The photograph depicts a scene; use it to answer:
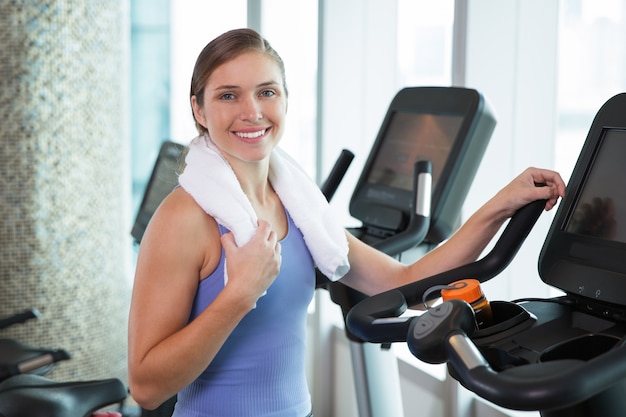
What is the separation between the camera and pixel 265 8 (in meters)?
4.14

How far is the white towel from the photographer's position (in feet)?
4.99

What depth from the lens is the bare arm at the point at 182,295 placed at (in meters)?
1.43

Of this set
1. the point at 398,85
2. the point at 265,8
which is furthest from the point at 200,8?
the point at 398,85

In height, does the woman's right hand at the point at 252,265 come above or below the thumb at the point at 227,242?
below

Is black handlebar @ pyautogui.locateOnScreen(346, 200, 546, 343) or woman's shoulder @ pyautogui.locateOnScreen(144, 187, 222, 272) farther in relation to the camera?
woman's shoulder @ pyautogui.locateOnScreen(144, 187, 222, 272)

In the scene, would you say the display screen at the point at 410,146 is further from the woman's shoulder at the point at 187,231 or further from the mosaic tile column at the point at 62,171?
the mosaic tile column at the point at 62,171

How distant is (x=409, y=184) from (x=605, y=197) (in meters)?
0.92

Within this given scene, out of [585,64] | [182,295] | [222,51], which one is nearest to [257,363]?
[182,295]

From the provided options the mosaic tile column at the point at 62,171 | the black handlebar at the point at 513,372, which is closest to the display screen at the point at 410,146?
the black handlebar at the point at 513,372

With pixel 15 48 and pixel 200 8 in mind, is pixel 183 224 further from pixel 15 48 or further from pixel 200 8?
pixel 200 8

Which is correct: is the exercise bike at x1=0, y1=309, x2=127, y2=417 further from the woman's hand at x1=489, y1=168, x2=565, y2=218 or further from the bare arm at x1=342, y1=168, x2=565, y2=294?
the woman's hand at x1=489, y1=168, x2=565, y2=218

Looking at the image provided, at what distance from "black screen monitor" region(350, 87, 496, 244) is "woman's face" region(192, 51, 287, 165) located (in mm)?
548

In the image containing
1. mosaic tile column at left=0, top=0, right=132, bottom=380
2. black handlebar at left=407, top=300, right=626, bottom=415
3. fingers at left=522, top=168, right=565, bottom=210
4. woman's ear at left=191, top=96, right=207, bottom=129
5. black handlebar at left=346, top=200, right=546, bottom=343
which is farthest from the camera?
mosaic tile column at left=0, top=0, right=132, bottom=380

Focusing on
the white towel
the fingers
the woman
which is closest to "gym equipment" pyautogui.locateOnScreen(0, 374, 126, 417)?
the woman
